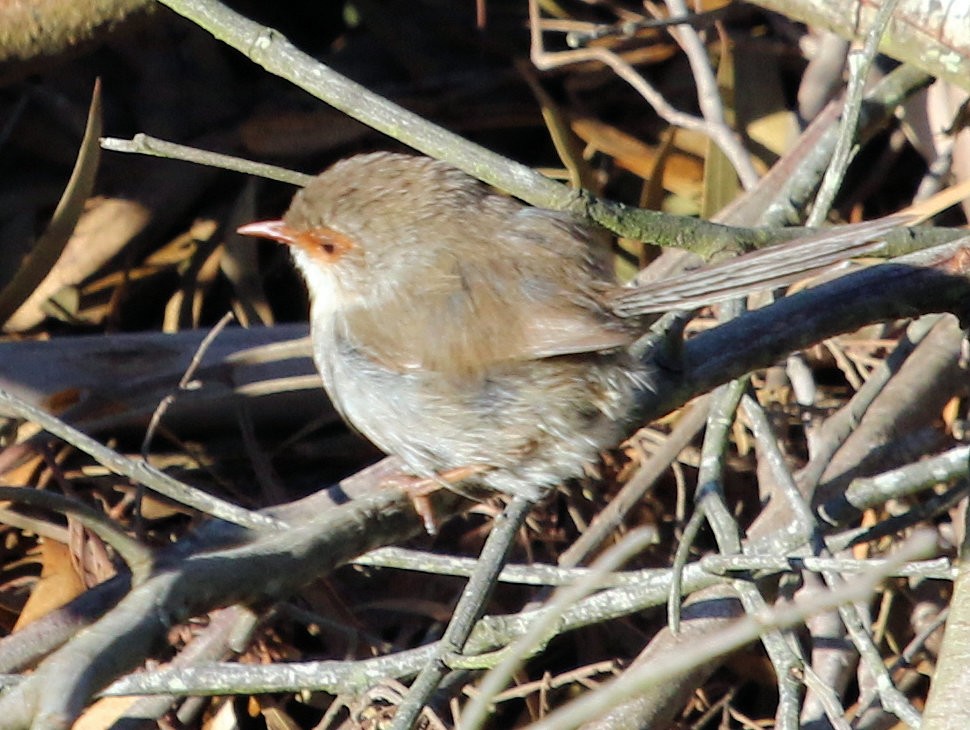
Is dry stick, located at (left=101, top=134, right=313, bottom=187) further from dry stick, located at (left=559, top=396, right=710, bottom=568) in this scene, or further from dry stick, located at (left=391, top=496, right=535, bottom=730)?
dry stick, located at (left=559, top=396, right=710, bottom=568)

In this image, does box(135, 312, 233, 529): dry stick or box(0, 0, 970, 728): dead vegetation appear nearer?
box(0, 0, 970, 728): dead vegetation

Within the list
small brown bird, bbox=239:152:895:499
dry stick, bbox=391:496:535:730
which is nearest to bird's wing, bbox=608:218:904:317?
small brown bird, bbox=239:152:895:499

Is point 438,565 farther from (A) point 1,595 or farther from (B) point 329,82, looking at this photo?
(A) point 1,595

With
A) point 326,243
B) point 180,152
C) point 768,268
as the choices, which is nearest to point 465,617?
point 768,268

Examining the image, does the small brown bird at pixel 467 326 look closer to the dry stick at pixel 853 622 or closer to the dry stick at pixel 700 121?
the dry stick at pixel 853 622

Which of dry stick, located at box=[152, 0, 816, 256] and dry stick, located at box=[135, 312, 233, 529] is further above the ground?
dry stick, located at box=[152, 0, 816, 256]

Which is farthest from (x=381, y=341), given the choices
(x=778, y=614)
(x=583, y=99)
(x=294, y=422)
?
(x=583, y=99)
